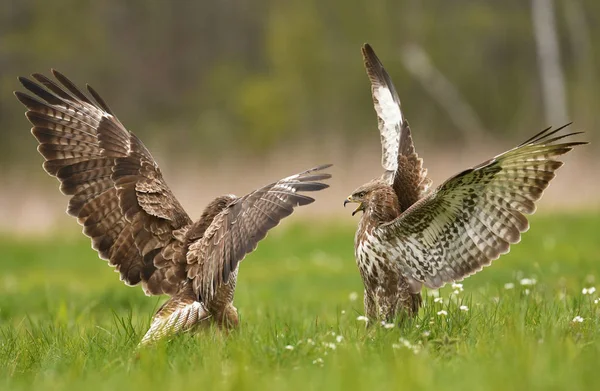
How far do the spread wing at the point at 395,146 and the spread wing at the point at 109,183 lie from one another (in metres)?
1.56

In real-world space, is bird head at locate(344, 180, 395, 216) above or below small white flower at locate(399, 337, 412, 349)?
above

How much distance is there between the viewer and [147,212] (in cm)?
614

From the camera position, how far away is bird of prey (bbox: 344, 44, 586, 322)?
499 centimetres

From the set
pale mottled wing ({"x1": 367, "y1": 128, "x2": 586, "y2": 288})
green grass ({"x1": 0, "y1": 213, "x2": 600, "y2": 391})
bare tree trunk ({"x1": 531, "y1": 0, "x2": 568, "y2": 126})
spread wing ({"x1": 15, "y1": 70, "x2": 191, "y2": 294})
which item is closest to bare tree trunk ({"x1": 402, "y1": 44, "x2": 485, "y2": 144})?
bare tree trunk ({"x1": 531, "y1": 0, "x2": 568, "y2": 126})

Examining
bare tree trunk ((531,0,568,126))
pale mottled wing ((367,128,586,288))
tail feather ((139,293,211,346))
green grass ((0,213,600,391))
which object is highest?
bare tree trunk ((531,0,568,126))

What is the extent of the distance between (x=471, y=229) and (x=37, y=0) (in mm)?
29147

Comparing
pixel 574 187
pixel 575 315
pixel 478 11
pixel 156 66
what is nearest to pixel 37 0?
pixel 156 66

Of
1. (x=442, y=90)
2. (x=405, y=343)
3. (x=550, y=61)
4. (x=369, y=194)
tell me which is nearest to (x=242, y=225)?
(x=369, y=194)

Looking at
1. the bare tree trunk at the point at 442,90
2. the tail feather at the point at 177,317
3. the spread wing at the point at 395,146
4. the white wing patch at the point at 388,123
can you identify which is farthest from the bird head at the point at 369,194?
the bare tree trunk at the point at 442,90

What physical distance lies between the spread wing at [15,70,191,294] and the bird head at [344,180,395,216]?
1351mm

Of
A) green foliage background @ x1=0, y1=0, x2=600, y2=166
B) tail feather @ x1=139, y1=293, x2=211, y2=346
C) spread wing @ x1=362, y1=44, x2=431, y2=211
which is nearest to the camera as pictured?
tail feather @ x1=139, y1=293, x2=211, y2=346

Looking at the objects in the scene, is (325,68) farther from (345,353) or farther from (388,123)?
(345,353)

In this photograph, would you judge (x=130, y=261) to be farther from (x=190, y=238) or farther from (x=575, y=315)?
(x=575, y=315)

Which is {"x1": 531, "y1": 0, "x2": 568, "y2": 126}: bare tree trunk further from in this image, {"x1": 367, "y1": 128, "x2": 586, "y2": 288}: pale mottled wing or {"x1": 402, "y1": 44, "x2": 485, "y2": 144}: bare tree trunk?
{"x1": 367, "y1": 128, "x2": 586, "y2": 288}: pale mottled wing
